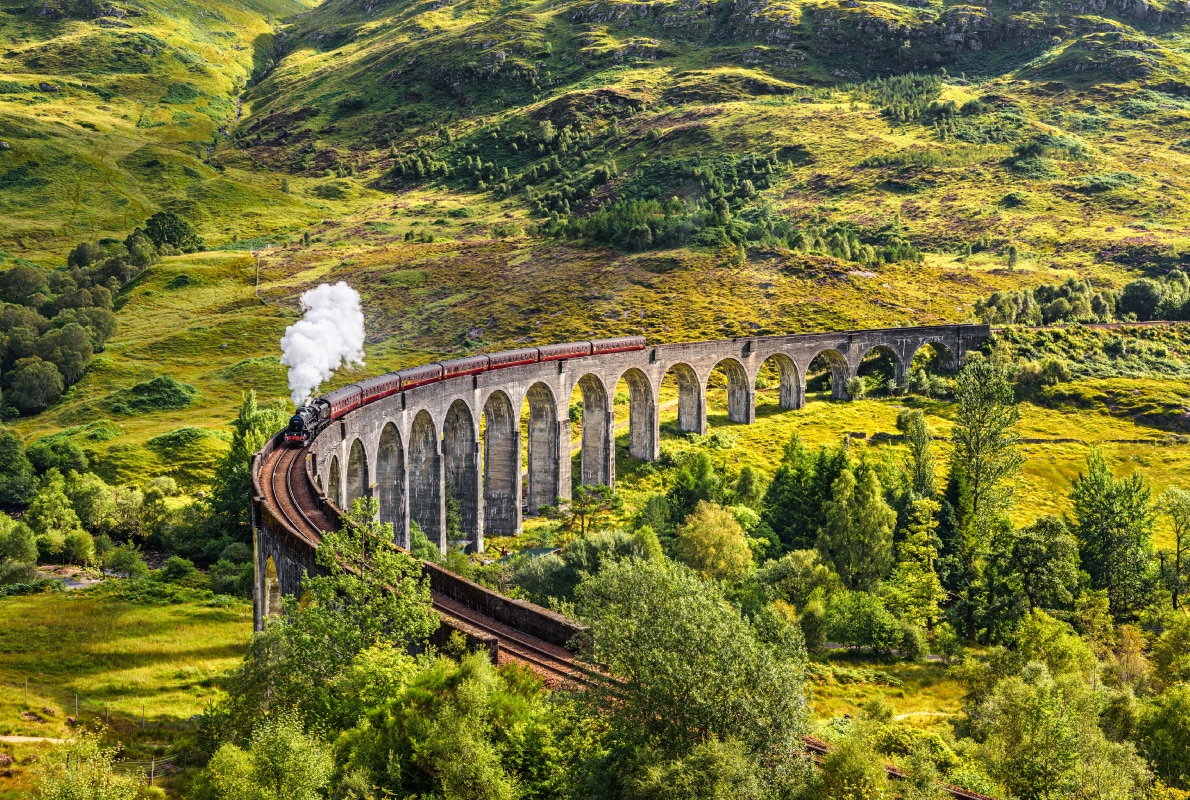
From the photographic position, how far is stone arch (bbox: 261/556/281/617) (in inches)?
1581

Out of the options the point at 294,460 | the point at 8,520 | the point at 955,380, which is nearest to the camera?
the point at 294,460

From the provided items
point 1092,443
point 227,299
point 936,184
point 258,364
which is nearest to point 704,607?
point 1092,443

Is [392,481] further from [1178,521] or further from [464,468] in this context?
[1178,521]

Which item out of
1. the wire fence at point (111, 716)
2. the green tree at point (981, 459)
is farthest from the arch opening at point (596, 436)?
the wire fence at point (111, 716)

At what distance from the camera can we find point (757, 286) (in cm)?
12762

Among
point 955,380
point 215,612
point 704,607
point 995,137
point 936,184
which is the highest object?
point 995,137

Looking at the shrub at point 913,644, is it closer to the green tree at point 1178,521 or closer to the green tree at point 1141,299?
the green tree at point 1178,521

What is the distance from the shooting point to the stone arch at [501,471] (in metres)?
65.0

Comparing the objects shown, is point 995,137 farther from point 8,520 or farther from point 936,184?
point 8,520

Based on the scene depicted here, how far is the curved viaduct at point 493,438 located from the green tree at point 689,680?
49.5ft

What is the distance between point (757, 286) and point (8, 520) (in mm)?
98524

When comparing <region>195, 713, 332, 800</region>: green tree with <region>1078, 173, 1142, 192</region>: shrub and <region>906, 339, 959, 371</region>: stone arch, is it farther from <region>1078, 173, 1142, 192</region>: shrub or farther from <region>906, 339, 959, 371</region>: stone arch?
<region>1078, 173, 1142, 192</region>: shrub

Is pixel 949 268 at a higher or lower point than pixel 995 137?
lower

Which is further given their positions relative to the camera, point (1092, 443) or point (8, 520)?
point (1092, 443)
